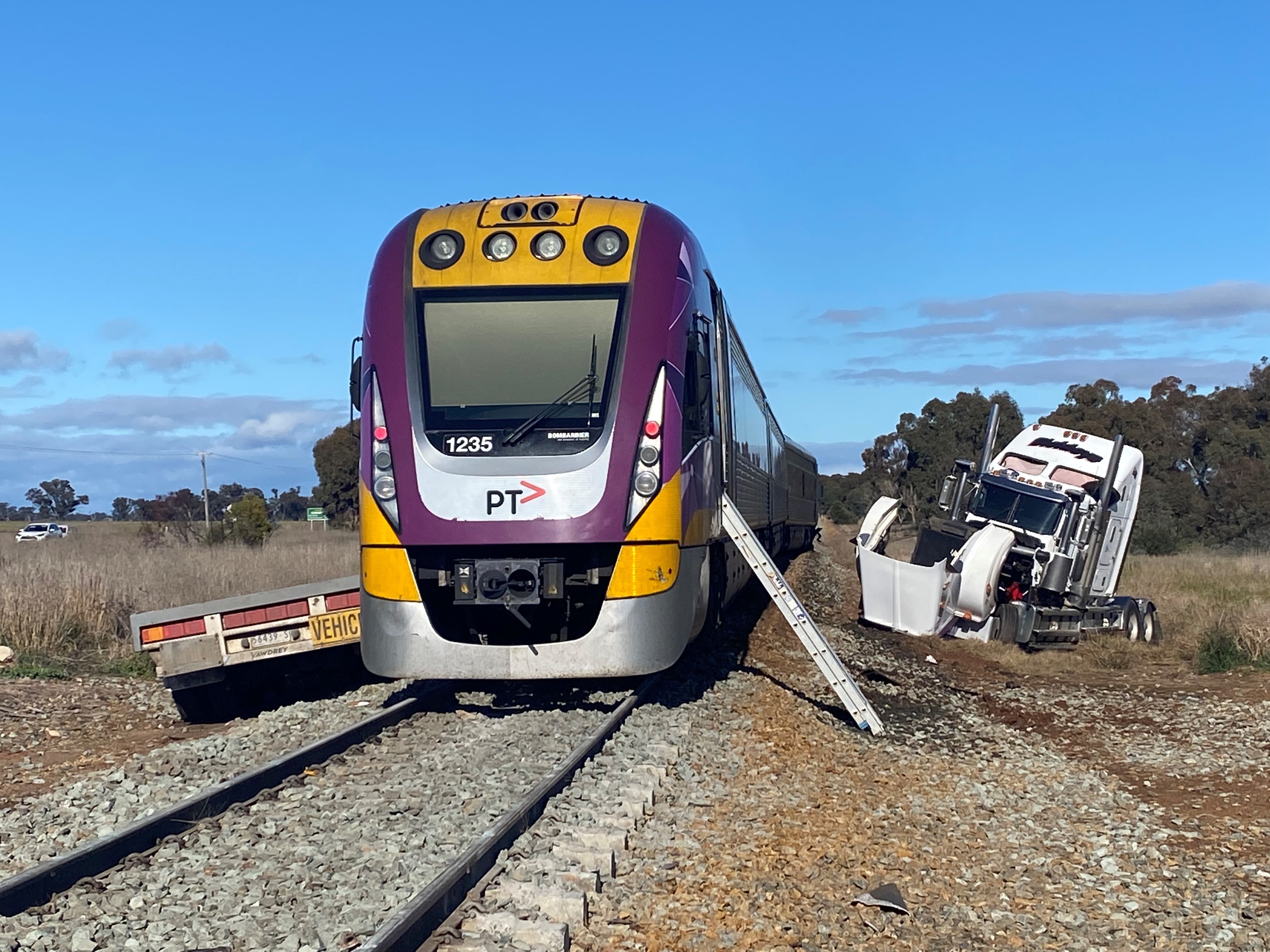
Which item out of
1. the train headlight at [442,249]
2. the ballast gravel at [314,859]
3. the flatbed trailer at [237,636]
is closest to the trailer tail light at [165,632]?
the flatbed trailer at [237,636]

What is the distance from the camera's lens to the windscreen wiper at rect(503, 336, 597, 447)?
855 centimetres

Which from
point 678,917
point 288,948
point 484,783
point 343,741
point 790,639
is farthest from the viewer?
point 790,639

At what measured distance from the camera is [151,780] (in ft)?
24.1

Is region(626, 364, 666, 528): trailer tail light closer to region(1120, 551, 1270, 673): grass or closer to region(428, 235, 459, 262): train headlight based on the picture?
region(428, 235, 459, 262): train headlight

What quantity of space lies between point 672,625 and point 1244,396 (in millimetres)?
55264

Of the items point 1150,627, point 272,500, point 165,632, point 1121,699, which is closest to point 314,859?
point 165,632

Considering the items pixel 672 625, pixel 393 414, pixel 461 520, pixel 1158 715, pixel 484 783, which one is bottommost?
pixel 1158 715

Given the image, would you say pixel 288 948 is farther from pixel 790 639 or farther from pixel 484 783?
pixel 790 639

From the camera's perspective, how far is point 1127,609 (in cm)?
1738

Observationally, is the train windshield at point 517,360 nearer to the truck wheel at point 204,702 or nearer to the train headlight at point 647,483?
the train headlight at point 647,483

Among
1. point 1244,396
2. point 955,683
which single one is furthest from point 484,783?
point 1244,396

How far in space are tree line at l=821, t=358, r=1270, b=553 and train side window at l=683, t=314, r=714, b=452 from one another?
33.3 metres

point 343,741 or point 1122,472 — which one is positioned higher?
point 1122,472

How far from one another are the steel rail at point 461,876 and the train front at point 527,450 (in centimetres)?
157
